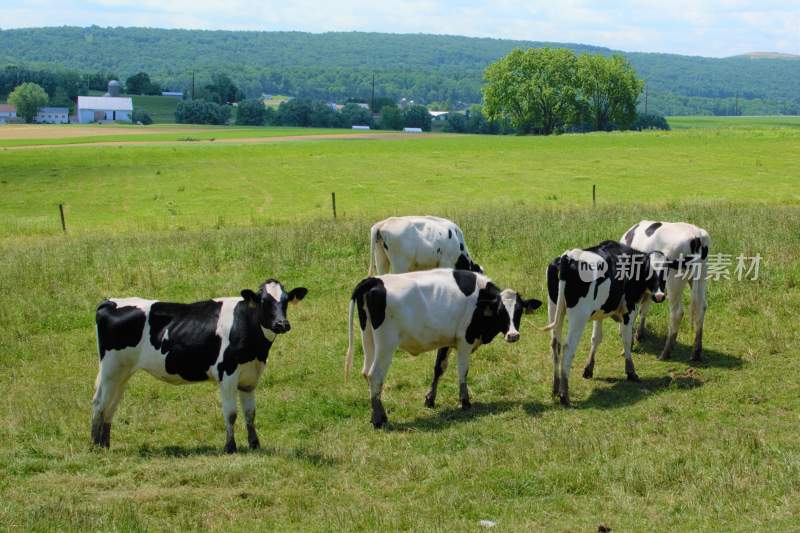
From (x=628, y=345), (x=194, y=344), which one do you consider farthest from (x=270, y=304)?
(x=628, y=345)

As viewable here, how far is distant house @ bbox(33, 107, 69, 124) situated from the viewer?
599 feet

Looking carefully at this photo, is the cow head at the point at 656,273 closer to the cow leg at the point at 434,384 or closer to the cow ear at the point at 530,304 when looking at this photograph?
the cow ear at the point at 530,304

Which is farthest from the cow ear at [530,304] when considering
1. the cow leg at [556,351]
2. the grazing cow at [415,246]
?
the grazing cow at [415,246]

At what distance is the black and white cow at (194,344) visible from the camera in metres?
12.1

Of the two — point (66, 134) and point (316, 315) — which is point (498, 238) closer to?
point (316, 315)

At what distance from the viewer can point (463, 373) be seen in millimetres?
14148

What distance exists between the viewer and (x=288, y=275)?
22984 millimetres

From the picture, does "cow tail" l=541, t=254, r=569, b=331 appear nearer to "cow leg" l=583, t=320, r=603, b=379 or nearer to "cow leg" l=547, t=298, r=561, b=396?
"cow leg" l=547, t=298, r=561, b=396

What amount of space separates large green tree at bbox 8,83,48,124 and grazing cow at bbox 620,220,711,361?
177m

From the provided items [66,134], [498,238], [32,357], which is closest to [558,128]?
[66,134]

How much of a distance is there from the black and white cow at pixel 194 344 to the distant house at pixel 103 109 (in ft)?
591

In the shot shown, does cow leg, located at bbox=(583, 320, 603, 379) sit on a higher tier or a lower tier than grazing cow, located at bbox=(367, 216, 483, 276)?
lower

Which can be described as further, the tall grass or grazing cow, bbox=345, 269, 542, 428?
grazing cow, bbox=345, 269, 542, 428

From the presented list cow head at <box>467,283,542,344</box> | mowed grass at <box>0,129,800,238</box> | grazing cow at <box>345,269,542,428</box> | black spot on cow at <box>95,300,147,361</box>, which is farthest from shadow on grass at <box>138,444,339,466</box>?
mowed grass at <box>0,129,800,238</box>
